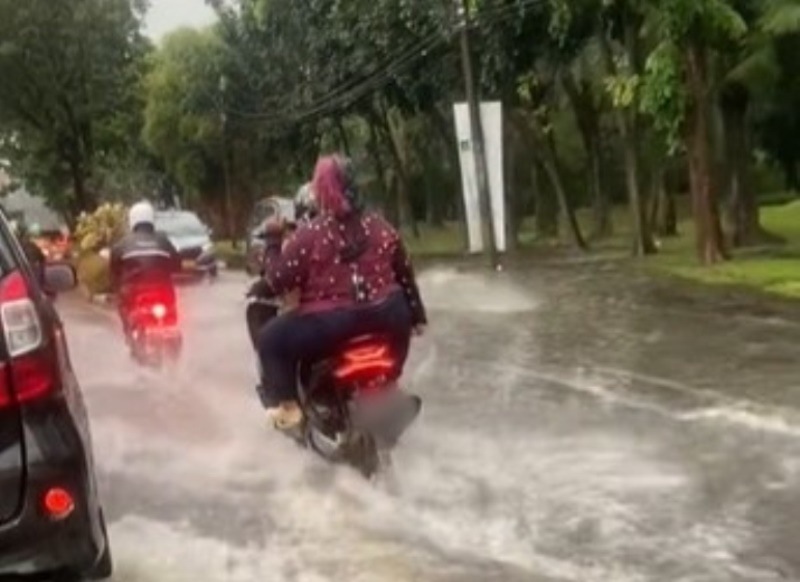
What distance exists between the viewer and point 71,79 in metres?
64.6

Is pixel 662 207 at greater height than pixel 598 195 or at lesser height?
lesser

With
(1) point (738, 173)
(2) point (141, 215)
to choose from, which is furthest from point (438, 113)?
(2) point (141, 215)

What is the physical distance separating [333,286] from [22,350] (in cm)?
368

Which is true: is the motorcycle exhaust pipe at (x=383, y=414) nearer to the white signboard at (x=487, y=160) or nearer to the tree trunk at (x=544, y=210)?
the white signboard at (x=487, y=160)

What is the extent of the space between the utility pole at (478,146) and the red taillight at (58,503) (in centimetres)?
2866

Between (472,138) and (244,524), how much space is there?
2601 cm

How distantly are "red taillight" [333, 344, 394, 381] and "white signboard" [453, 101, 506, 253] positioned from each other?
2546 cm

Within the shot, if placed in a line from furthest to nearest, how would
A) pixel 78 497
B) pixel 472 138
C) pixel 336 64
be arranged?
pixel 336 64, pixel 472 138, pixel 78 497

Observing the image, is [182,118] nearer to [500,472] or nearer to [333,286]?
[500,472]

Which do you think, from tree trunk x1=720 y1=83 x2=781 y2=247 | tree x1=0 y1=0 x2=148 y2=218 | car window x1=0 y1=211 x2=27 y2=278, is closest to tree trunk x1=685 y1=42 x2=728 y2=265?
tree trunk x1=720 y1=83 x2=781 y2=247

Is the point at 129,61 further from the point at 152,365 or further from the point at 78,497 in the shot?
the point at 78,497

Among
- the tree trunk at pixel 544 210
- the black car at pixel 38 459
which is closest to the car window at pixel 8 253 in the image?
the black car at pixel 38 459

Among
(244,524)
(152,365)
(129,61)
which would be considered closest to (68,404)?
(244,524)

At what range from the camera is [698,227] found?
29.5 metres
